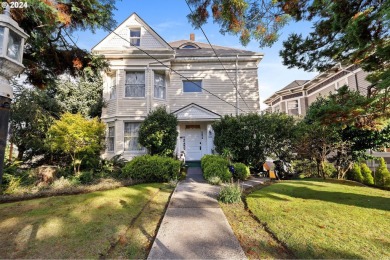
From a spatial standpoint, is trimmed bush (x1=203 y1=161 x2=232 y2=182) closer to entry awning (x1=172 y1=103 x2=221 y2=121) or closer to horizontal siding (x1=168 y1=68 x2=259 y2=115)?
entry awning (x1=172 y1=103 x2=221 y2=121)

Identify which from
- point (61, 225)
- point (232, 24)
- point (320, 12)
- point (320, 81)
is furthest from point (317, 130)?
point (320, 81)

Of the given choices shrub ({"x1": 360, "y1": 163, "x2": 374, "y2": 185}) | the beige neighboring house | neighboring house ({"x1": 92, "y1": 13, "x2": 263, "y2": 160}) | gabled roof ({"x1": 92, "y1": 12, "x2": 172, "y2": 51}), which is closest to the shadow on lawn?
shrub ({"x1": 360, "y1": 163, "x2": 374, "y2": 185})

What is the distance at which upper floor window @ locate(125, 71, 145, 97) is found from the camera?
13.4 m

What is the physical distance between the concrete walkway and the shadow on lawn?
232 cm

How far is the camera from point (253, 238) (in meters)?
3.59

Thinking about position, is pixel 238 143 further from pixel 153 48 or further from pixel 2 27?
pixel 2 27

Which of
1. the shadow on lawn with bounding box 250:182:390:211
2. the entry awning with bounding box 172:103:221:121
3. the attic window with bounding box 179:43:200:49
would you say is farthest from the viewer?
the attic window with bounding box 179:43:200:49

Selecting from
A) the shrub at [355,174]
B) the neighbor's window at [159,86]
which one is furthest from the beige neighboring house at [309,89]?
the neighbor's window at [159,86]

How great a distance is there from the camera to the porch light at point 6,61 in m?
1.81

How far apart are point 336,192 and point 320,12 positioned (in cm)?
578

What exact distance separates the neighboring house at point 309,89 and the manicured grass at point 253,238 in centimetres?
1677

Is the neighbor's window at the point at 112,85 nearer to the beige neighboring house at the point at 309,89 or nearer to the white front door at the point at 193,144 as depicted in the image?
the white front door at the point at 193,144

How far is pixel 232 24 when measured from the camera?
571 centimetres

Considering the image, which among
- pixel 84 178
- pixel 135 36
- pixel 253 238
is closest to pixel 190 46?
pixel 135 36
